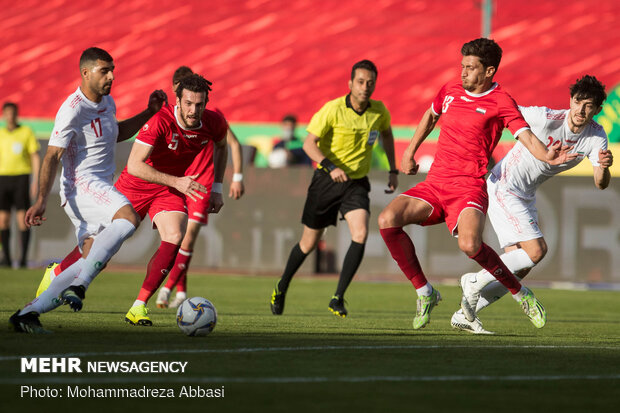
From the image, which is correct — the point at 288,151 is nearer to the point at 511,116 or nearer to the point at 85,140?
the point at 511,116

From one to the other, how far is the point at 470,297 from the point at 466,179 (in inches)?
38.6

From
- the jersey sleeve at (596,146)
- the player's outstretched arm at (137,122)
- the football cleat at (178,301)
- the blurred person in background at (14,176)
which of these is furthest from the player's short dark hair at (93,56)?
the blurred person in background at (14,176)

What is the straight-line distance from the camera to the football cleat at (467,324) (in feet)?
27.7

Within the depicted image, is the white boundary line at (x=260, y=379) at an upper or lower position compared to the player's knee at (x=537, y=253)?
lower

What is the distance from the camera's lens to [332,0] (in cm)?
3869

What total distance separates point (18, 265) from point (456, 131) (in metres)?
9.82

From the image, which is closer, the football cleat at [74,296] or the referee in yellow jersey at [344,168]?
the football cleat at [74,296]

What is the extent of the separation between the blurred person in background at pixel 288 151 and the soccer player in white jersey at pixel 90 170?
31.2ft

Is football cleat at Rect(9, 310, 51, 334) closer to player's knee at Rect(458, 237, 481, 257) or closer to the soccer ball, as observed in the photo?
the soccer ball

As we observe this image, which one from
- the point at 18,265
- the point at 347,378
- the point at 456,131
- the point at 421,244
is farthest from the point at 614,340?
the point at 18,265

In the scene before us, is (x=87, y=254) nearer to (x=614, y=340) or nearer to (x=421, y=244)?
(x=614, y=340)

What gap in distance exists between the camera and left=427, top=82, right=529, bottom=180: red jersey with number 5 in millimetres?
8242

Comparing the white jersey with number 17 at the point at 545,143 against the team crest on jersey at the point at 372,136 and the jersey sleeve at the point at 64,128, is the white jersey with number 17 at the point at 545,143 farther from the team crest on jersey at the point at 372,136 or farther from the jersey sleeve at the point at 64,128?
the jersey sleeve at the point at 64,128

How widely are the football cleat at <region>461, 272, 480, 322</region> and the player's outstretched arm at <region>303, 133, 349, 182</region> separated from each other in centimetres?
155
